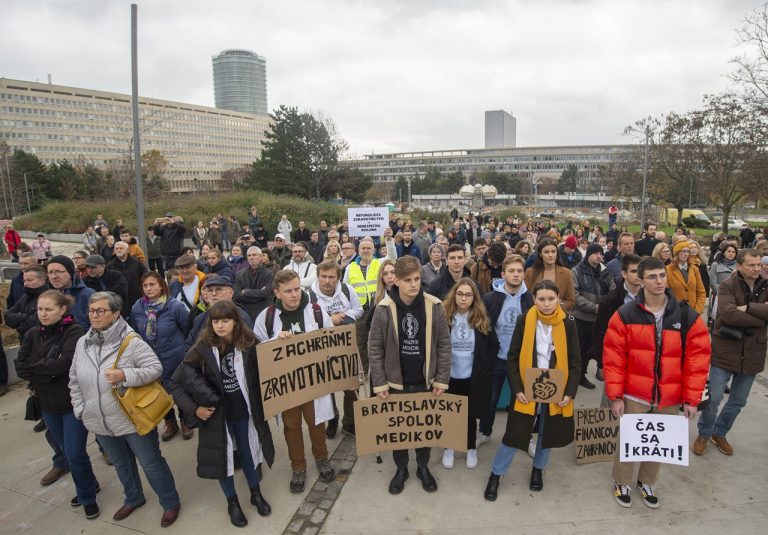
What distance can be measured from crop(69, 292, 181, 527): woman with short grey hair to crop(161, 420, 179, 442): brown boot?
1.35m

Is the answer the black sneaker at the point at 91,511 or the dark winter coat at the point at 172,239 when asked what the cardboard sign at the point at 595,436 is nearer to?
the black sneaker at the point at 91,511

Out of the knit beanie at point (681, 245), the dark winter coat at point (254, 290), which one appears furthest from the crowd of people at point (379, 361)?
the knit beanie at point (681, 245)

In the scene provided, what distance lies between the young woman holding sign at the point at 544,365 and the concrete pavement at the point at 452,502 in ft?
1.23

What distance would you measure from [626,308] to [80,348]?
14.1ft

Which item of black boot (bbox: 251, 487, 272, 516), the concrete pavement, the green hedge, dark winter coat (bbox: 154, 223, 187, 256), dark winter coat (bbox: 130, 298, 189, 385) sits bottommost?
the concrete pavement

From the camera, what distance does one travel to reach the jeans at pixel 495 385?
4.42 meters

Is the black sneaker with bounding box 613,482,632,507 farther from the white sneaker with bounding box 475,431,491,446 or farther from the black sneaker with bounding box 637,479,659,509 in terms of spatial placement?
the white sneaker with bounding box 475,431,491,446

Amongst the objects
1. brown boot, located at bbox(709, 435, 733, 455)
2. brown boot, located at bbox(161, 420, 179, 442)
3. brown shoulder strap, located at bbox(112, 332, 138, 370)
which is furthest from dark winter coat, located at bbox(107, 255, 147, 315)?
brown boot, located at bbox(709, 435, 733, 455)

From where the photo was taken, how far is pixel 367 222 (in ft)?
40.0

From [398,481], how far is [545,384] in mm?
1521

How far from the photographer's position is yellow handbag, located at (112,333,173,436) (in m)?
3.36

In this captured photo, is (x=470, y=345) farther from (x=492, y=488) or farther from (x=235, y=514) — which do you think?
(x=235, y=514)

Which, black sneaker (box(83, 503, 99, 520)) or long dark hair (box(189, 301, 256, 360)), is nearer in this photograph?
long dark hair (box(189, 301, 256, 360))

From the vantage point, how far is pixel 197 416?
11.0ft
